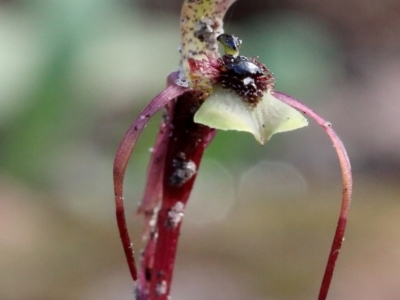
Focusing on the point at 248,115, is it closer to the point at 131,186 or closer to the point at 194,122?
the point at 194,122

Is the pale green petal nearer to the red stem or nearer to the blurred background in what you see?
the red stem

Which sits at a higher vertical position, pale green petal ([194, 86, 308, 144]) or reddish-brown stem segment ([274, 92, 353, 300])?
pale green petal ([194, 86, 308, 144])

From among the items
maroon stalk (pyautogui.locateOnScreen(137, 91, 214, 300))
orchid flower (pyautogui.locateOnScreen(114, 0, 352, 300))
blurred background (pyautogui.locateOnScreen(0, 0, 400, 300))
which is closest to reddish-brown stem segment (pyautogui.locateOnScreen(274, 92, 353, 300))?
orchid flower (pyautogui.locateOnScreen(114, 0, 352, 300))

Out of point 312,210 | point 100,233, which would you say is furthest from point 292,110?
point 312,210

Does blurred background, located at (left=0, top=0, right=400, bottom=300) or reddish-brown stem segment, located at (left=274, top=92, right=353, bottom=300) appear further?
blurred background, located at (left=0, top=0, right=400, bottom=300)

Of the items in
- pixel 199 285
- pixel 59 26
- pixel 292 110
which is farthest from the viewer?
pixel 59 26

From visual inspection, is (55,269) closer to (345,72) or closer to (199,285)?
(199,285)
